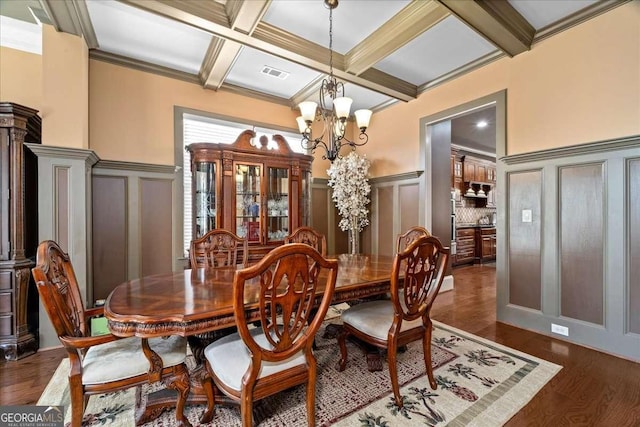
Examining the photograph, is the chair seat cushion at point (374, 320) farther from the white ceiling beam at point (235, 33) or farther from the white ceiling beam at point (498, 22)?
the white ceiling beam at point (235, 33)

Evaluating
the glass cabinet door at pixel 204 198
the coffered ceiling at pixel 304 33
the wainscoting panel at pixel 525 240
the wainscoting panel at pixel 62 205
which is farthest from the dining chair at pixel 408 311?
Result: the wainscoting panel at pixel 62 205

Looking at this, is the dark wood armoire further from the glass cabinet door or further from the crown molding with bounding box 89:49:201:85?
the glass cabinet door

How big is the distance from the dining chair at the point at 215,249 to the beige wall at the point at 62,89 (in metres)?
1.42

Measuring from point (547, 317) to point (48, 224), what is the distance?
4.77m

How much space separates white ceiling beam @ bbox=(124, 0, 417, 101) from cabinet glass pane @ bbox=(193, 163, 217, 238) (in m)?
1.41

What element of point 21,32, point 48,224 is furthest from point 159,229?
point 21,32

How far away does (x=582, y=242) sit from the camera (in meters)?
2.57

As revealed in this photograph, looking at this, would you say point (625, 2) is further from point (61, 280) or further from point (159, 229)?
point (159, 229)

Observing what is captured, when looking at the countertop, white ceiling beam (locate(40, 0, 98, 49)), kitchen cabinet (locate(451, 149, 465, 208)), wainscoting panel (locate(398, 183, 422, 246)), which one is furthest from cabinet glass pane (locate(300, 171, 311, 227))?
the countertop

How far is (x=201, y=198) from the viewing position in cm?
337

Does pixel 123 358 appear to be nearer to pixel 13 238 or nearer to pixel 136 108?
pixel 13 238

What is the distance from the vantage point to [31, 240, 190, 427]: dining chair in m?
1.28

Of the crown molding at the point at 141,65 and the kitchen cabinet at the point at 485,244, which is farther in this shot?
the kitchen cabinet at the point at 485,244

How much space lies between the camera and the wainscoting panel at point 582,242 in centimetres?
248
